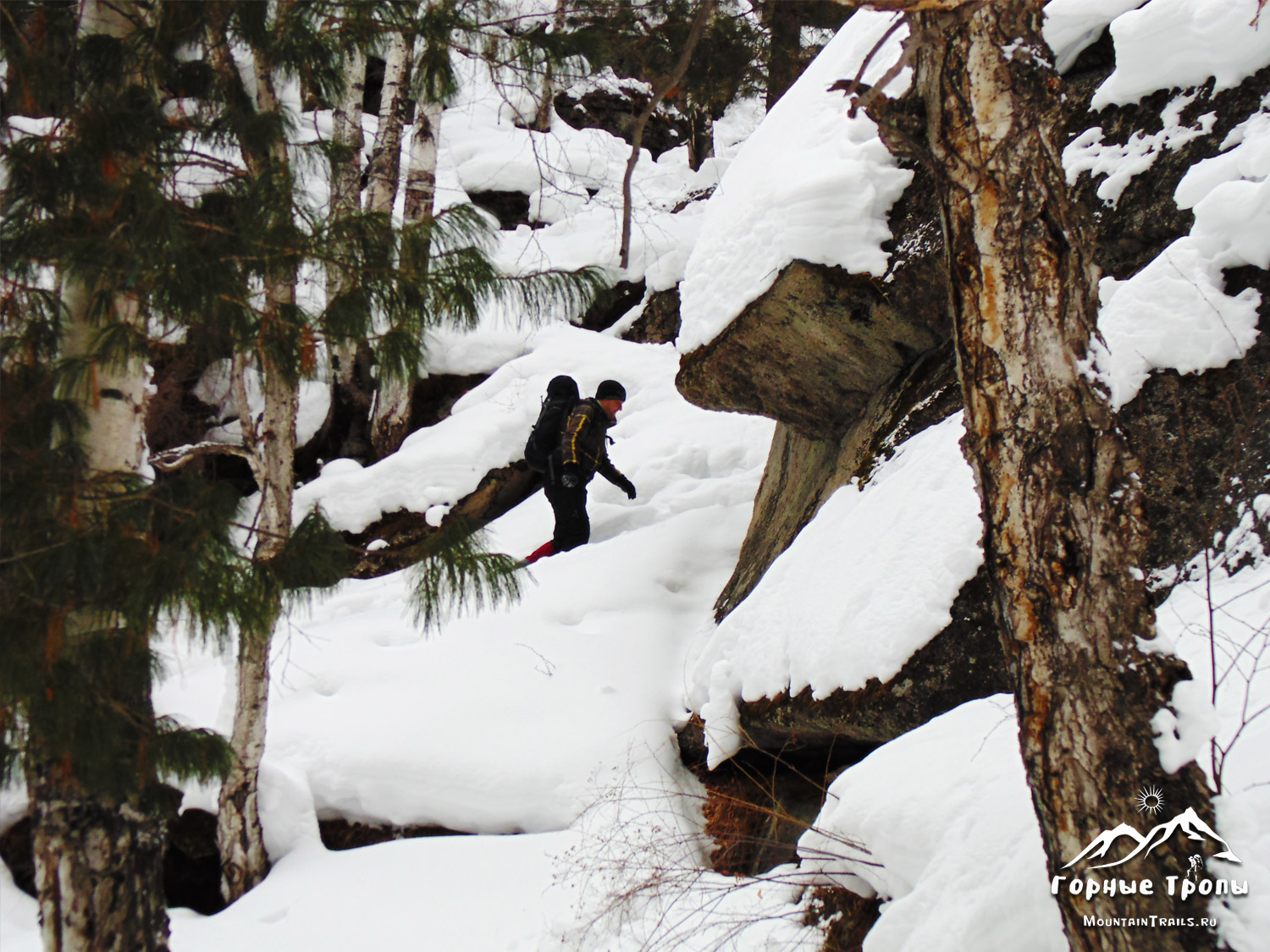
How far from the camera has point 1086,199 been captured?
13.7 feet

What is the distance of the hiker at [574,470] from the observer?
6.72 meters

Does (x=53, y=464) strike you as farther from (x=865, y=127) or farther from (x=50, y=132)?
(x=865, y=127)

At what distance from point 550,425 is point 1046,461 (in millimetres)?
5200


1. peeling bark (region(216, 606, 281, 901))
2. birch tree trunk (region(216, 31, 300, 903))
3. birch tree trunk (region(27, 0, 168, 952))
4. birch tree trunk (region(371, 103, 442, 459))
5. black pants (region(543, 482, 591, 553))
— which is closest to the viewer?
birch tree trunk (region(27, 0, 168, 952))

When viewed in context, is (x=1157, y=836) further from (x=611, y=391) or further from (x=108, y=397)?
(x=611, y=391)

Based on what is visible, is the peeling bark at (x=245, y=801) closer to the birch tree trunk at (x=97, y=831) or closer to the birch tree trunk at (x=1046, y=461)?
the birch tree trunk at (x=97, y=831)

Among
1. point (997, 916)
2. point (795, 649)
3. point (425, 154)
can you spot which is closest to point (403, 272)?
point (795, 649)

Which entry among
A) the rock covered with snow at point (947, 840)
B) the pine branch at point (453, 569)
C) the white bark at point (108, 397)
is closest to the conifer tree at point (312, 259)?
the pine branch at point (453, 569)

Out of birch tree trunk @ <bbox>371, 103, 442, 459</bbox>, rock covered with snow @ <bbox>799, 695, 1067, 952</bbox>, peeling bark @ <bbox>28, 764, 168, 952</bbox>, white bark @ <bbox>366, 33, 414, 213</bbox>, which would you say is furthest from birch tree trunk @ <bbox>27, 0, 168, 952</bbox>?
birch tree trunk @ <bbox>371, 103, 442, 459</bbox>

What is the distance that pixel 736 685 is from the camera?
449 centimetres

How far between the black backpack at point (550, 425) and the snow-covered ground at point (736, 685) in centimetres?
77

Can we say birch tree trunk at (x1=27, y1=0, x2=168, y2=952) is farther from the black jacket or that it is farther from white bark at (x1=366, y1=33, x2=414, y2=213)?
white bark at (x1=366, y1=33, x2=414, y2=213)

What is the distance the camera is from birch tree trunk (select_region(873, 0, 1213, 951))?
1.90 meters

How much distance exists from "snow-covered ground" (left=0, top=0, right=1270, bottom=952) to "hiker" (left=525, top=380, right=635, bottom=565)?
0.23m
